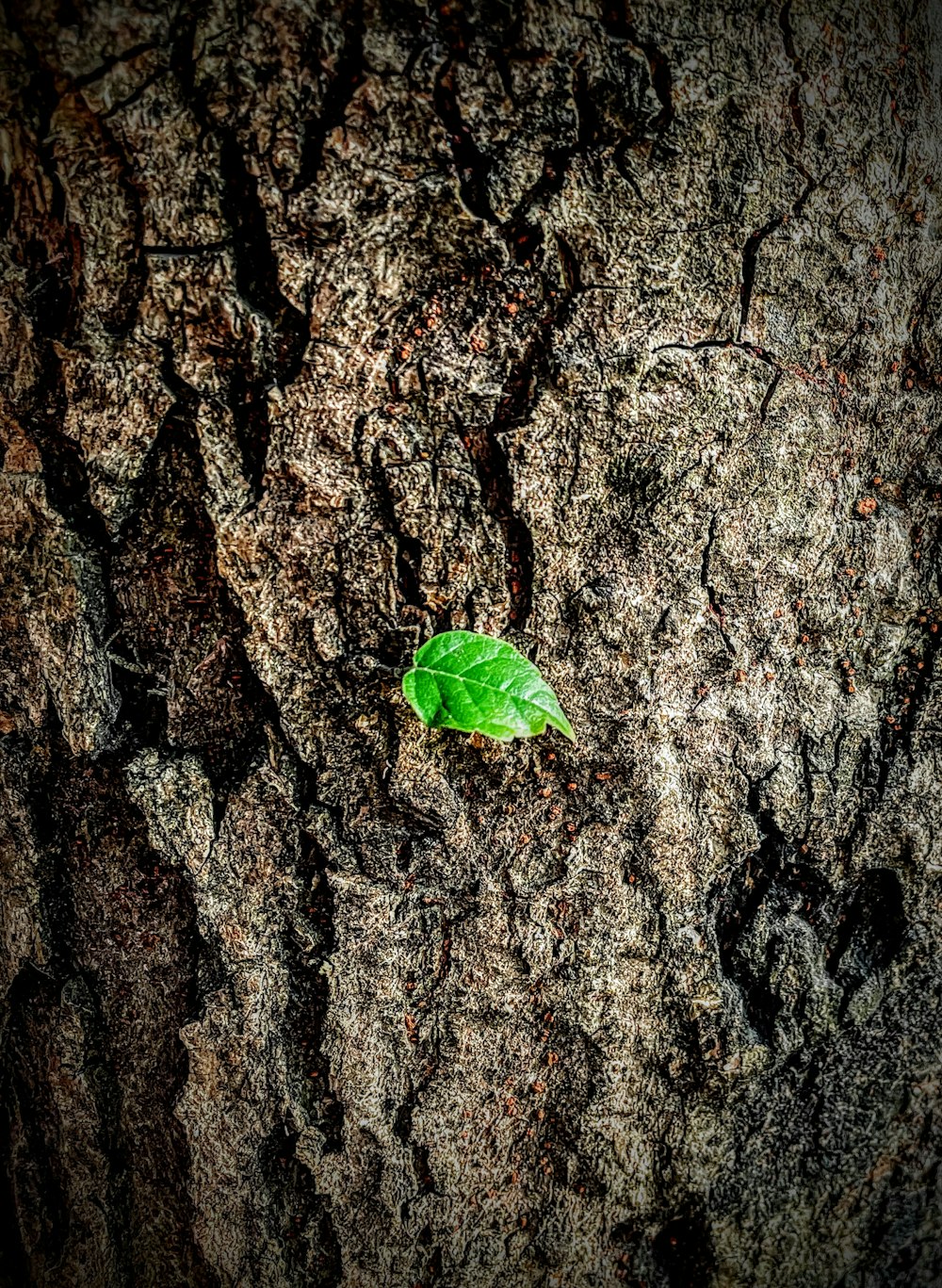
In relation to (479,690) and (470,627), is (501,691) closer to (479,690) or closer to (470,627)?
(479,690)

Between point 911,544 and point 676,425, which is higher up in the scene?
point 676,425

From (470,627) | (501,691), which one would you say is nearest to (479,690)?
(501,691)

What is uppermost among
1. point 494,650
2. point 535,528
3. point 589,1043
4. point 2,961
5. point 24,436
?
Result: point 24,436

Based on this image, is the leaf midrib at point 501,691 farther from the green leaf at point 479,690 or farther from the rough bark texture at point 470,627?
the rough bark texture at point 470,627

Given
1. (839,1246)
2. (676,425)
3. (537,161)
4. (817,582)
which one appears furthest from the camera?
(839,1246)

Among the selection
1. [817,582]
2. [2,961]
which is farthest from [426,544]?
[2,961]

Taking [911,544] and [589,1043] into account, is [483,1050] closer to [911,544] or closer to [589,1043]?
[589,1043]

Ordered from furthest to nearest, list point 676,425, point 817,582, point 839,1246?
point 839,1246 < point 817,582 < point 676,425
